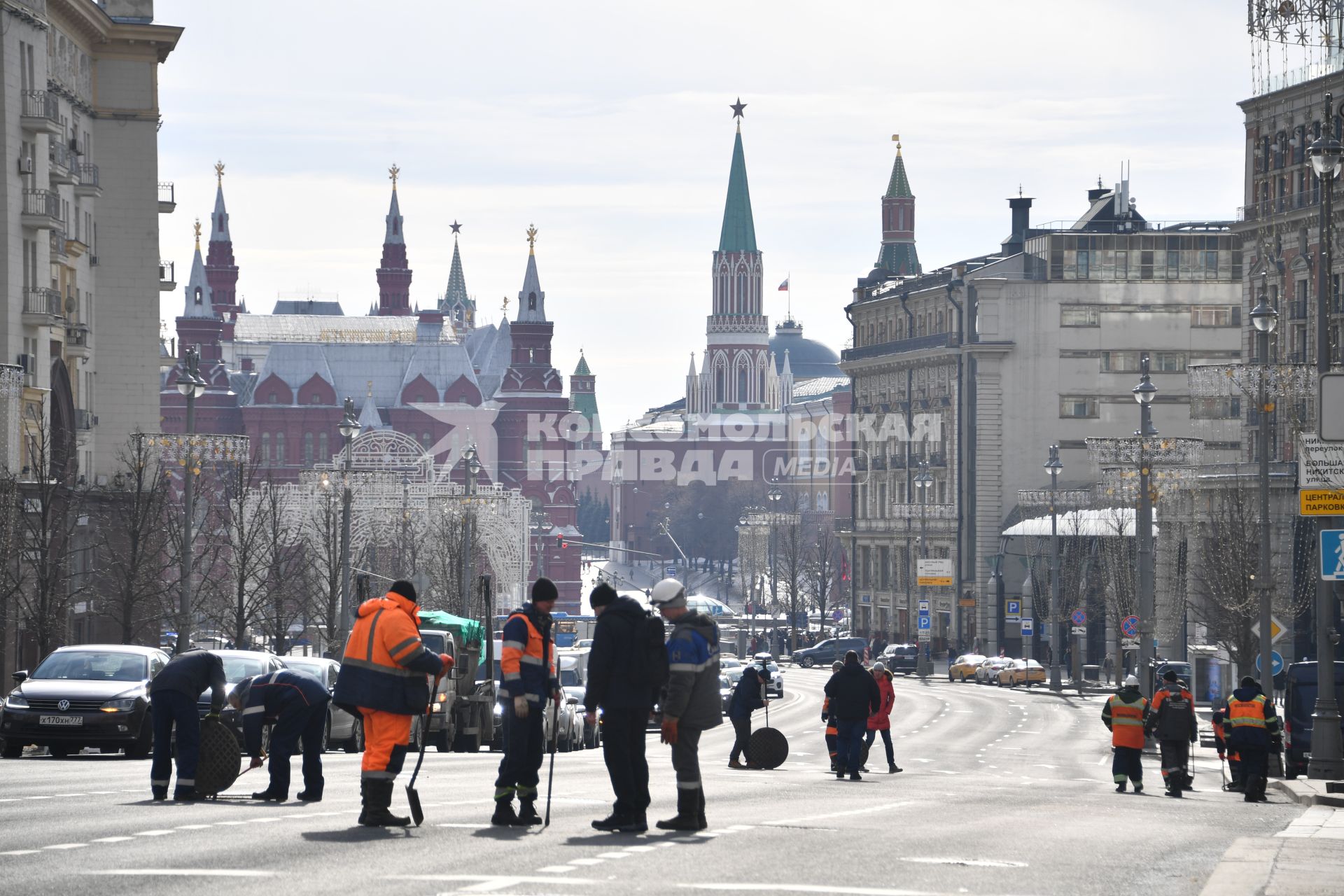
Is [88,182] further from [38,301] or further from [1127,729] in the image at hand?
[1127,729]

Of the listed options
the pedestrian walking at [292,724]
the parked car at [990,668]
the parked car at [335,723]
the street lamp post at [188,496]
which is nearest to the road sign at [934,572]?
the parked car at [990,668]

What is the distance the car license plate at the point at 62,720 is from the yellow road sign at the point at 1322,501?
1442cm

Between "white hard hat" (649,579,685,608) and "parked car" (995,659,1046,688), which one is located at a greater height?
"white hard hat" (649,579,685,608)

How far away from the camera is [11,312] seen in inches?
2076

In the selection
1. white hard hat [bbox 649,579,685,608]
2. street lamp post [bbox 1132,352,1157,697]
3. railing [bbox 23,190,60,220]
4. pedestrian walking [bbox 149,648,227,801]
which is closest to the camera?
white hard hat [bbox 649,579,685,608]

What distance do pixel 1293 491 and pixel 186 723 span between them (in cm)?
5240

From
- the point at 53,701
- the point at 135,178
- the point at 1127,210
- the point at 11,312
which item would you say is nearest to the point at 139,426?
the point at 135,178

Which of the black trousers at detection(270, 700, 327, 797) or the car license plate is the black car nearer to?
the car license plate

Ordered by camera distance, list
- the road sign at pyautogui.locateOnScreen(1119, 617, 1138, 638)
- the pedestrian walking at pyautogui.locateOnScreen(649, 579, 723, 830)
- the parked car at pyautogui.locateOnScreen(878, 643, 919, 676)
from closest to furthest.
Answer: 1. the pedestrian walking at pyautogui.locateOnScreen(649, 579, 723, 830)
2. the road sign at pyautogui.locateOnScreen(1119, 617, 1138, 638)
3. the parked car at pyautogui.locateOnScreen(878, 643, 919, 676)

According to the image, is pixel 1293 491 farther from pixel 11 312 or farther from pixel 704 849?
pixel 704 849

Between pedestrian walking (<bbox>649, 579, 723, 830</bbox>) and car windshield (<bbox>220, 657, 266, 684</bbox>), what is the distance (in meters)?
13.4

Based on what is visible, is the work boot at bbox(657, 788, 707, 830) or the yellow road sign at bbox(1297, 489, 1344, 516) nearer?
the work boot at bbox(657, 788, 707, 830)

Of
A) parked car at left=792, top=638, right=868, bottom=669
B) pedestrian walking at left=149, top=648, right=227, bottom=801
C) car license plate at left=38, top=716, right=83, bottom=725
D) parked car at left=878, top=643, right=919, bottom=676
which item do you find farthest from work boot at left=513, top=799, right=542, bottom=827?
parked car at left=792, top=638, right=868, bottom=669

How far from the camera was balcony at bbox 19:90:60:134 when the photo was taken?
53.5 m
